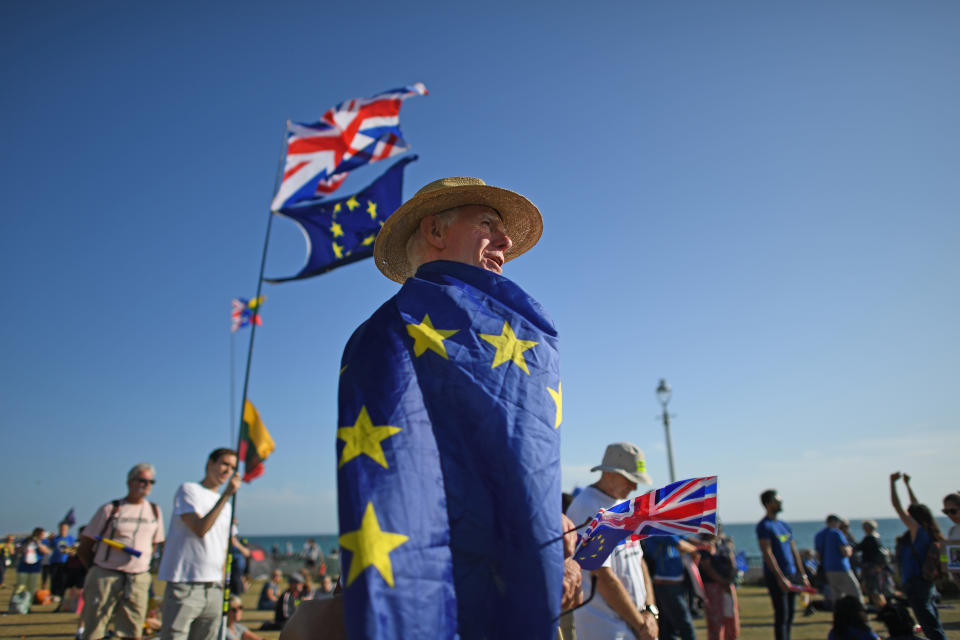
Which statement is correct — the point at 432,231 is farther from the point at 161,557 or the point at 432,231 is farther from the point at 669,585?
the point at 669,585

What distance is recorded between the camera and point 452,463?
4.40 feet

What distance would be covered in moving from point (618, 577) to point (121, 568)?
14.1ft

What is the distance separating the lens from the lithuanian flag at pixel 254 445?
6797 millimetres

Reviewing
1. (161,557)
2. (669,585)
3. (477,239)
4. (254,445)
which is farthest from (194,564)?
(669,585)

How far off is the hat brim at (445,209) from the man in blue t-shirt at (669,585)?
4813 mm

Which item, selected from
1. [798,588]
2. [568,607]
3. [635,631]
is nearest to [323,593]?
[798,588]

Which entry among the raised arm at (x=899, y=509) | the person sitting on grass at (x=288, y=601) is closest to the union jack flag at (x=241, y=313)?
the person sitting on grass at (x=288, y=601)

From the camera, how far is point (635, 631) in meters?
3.22

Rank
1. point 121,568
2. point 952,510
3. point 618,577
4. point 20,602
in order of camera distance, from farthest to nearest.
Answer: point 20,602 → point 952,510 → point 121,568 → point 618,577

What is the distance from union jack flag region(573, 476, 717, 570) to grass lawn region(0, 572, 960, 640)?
8.25m

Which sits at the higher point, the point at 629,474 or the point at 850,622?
the point at 629,474

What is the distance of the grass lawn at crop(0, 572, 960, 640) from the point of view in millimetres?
8688

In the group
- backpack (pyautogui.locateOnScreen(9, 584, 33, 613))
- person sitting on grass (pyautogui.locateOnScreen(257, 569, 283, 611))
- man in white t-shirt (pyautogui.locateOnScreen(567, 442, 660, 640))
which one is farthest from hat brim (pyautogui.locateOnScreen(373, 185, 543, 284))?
backpack (pyautogui.locateOnScreen(9, 584, 33, 613))

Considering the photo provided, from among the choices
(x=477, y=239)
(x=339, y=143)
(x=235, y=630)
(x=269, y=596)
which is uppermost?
(x=339, y=143)
